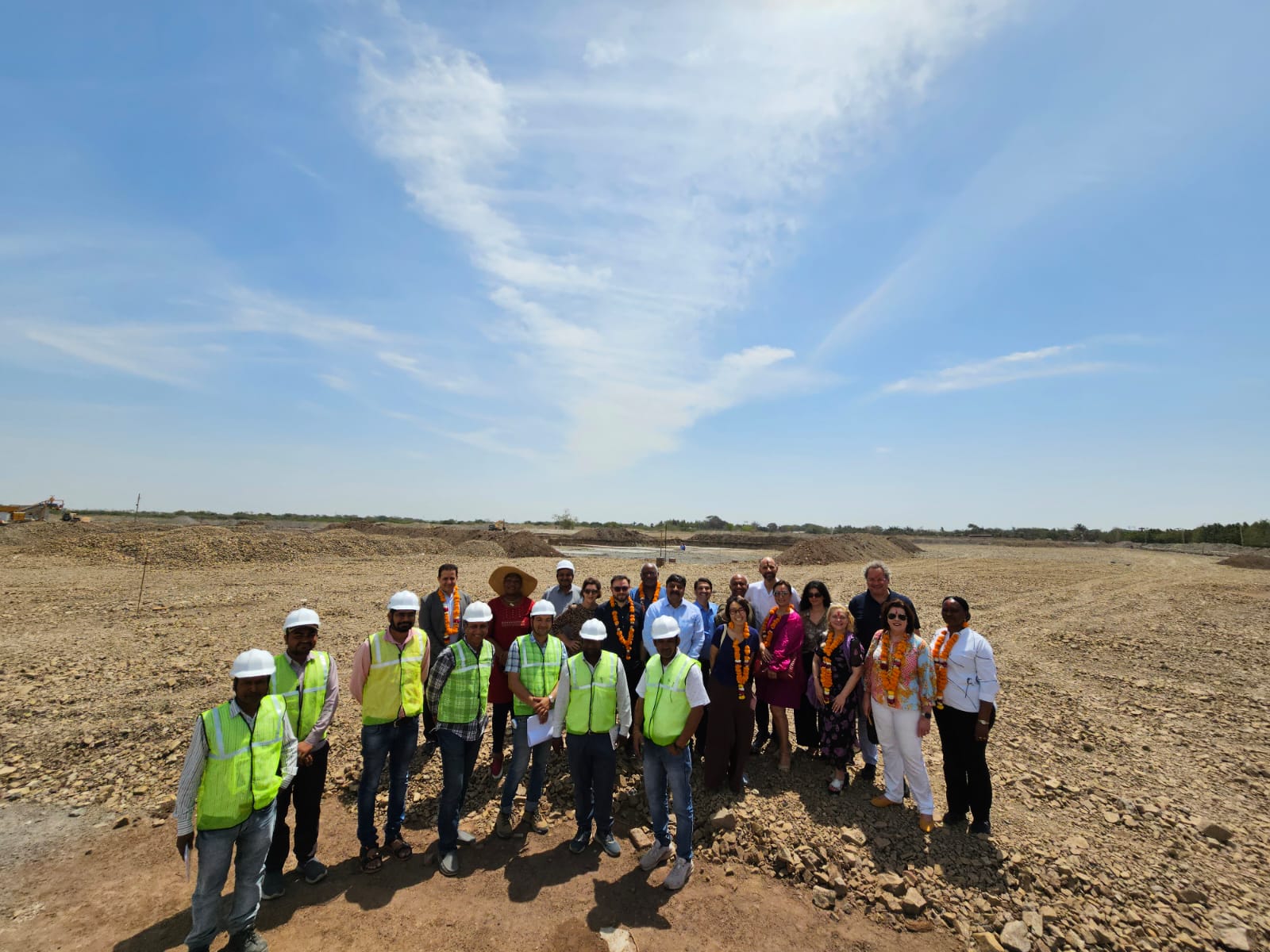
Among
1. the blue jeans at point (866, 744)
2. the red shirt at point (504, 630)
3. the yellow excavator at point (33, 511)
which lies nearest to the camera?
the red shirt at point (504, 630)

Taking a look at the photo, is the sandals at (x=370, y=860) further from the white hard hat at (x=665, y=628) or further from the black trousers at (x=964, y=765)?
the black trousers at (x=964, y=765)

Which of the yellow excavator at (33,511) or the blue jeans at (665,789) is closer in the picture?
the blue jeans at (665,789)

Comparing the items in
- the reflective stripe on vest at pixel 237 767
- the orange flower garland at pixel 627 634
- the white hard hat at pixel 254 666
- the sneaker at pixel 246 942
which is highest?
the white hard hat at pixel 254 666

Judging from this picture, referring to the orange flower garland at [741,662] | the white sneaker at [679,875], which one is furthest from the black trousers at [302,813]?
the orange flower garland at [741,662]

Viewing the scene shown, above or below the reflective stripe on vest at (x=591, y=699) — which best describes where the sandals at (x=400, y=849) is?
below

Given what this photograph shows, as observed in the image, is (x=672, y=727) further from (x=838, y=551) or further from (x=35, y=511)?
(x=35, y=511)

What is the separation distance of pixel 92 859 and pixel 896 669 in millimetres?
6842

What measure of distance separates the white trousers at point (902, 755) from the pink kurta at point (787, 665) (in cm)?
77

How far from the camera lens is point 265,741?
322 centimetres

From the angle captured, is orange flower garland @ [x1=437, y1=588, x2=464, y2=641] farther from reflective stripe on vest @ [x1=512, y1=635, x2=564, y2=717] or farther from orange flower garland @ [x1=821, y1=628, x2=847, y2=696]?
orange flower garland @ [x1=821, y1=628, x2=847, y2=696]

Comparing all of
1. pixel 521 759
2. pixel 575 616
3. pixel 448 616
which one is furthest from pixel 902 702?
pixel 448 616

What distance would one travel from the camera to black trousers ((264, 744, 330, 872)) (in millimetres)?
3816

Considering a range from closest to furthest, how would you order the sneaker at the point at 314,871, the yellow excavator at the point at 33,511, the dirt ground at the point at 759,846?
the dirt ground at the point at 759,846 < the sneaker at the point at 314,871 < the yellow excavator at the point at 33,511

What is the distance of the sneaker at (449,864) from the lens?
4.13 meters
